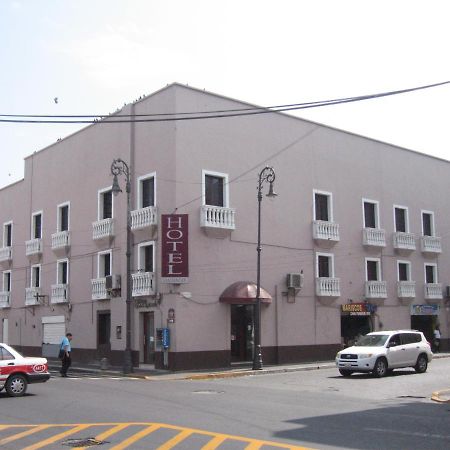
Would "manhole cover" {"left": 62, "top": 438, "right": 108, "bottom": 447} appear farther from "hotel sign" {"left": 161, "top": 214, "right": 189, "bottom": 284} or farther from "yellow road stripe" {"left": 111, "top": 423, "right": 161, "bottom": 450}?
"hotel sign" {"left": 161, "top": 214, "right": 189, "bottom": 284}

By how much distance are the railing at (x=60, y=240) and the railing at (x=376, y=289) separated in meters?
16.6

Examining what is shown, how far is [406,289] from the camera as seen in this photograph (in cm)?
3738

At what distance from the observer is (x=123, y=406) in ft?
49.2

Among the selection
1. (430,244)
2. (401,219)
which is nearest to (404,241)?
(401,219)

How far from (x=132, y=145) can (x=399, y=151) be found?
17.0 metres

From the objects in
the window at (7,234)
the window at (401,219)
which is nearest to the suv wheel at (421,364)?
the window at (401,219)

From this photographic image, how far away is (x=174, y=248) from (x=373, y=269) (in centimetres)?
1384

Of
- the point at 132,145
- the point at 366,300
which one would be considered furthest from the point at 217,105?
the point at 366,300

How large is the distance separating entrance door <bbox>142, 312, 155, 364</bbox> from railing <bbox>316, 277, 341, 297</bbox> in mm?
8800

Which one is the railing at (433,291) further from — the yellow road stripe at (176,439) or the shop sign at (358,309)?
the yellow road stripe at (176,439)

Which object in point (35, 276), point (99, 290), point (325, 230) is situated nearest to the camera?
point (99, 290)

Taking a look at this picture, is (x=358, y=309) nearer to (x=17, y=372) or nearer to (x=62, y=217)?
(x=62, y=217)

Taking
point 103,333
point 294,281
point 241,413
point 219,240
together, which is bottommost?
point 241,413

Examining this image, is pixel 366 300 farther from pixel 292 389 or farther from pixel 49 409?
pixel 49 409
